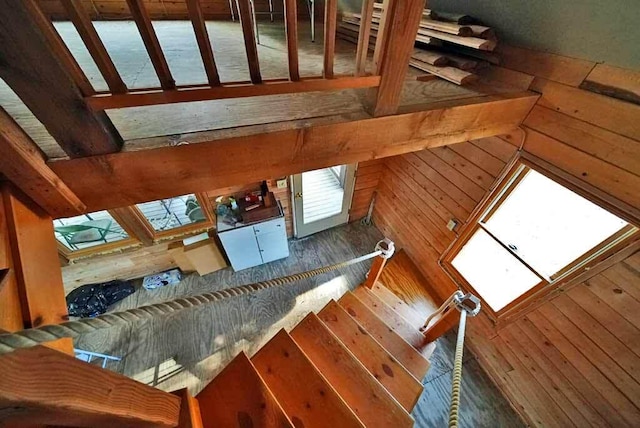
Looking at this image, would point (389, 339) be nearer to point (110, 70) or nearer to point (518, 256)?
point (518, 256)

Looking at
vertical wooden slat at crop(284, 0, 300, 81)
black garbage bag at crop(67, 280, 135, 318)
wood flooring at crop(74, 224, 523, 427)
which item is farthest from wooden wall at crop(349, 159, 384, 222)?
black garbage bag at crop(67, 280, 135, 318)

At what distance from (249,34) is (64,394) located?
2.98 feet

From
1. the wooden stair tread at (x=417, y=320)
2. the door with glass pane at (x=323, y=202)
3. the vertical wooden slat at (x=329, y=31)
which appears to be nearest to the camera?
the vertical wooden slat at (x=329, y=31)

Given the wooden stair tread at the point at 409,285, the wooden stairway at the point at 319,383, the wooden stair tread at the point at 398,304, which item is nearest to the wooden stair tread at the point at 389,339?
the wooden stairway at the point at 319,383

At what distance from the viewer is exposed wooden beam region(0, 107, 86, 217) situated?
0.63 metres

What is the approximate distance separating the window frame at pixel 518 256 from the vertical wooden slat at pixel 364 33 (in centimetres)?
Answer: 137

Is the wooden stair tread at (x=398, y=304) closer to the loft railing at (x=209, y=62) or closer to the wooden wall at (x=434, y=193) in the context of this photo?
the wooden wall at (x=434, y=193)

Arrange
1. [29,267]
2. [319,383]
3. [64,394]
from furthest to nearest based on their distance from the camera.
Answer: [319,383], [29,267], [64,394]

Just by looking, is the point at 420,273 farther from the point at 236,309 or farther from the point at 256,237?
the point at 236,309

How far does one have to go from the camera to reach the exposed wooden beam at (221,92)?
683 millimetres

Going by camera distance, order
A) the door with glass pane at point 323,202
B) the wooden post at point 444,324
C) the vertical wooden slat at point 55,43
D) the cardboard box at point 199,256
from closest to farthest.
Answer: the vertical wooden slat at point 55,43, the wooden post at point 444,324, the cardboard box at point 199,256, the door with glass pane at point 323,202

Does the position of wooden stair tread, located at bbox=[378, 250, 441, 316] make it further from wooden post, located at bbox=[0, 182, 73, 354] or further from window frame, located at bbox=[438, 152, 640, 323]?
wooden post, located at bbox=[0, 182, 73, 354]

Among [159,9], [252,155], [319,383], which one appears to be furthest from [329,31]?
[159,9]

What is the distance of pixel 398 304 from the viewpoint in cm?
265
